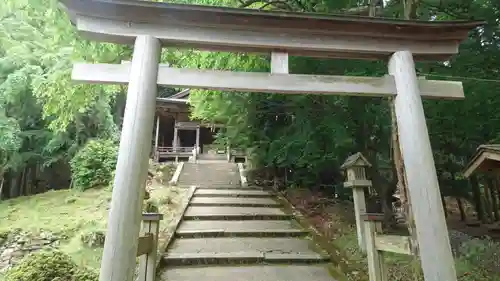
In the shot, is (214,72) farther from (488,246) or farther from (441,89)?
(488,246)

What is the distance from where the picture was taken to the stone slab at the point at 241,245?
227 inches

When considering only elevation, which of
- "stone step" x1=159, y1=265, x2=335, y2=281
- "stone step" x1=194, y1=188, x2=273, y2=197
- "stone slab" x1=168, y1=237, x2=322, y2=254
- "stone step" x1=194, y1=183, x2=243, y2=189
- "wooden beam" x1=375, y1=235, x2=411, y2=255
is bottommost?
"stone step" x1=159, y1=265, x2=335, y2=281

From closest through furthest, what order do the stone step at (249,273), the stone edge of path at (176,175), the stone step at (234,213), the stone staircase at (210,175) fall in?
the stone step at (249,273) < the stone step at (234,213) < the stone edge of path at (176,175) < the stone staircase at (210,175)

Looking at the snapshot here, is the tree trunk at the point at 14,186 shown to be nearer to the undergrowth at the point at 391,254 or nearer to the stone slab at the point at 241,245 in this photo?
the stone slab at the point at 241,245

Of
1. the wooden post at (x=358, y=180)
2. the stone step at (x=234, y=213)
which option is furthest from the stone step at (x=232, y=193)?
the wooden post at (x=358, y=180)

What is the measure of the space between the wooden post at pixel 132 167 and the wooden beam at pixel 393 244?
3.01 meters

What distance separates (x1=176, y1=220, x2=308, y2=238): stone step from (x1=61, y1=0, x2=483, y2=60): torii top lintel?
13.7 feet

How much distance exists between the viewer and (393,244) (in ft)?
12.7

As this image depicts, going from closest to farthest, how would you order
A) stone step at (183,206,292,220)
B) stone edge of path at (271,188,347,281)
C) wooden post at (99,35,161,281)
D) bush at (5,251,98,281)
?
1. wooden post at (99,35,161,281)
2. bush at (5,251,98,281)
3. stone edge of path at (271,188,347,281)
4. stone step at (183,206,292,220)

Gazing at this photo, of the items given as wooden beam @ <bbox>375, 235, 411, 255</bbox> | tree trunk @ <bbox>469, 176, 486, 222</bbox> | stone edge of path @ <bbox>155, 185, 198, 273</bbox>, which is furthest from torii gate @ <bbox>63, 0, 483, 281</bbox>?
tree trunk @ <bbox>469, 176, 486, 222</bbox>

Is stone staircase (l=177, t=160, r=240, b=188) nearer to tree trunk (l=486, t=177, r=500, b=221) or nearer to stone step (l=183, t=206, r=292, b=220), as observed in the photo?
stone step (l=183, t=206, r=292, b=220)

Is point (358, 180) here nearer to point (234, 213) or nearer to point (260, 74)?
point (260, 74)

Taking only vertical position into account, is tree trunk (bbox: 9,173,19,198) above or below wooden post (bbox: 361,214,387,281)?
above

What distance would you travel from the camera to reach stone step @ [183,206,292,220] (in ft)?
25.5
